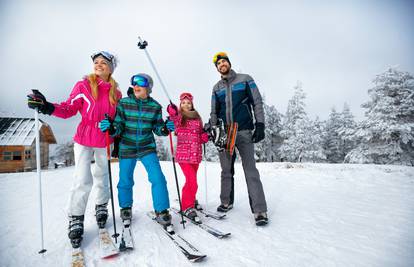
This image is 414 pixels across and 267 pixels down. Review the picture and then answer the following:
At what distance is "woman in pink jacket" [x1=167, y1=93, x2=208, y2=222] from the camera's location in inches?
152

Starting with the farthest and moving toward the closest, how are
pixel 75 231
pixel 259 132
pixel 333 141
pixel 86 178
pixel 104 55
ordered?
1. pixel 333 141
2. pixel 259 132
3. pixel 104 55
4. pixel 86 178
5. pixel 75 231

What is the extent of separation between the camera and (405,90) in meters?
16.3

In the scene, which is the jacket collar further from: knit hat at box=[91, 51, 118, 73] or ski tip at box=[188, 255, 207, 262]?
ski tip at box=[188, 255, 207, 262]

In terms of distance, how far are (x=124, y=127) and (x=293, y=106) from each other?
26827mm

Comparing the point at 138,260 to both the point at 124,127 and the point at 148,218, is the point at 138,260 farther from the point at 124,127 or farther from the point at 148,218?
the point at 124,127

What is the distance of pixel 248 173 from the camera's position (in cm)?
365

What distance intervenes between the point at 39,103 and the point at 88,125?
68 cm

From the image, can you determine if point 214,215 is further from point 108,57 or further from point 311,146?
point 311,146

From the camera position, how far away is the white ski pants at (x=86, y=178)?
116 inches

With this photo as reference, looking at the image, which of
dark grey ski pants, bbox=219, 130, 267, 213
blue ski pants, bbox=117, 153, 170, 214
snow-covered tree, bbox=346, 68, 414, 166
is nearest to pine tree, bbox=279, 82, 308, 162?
snow-covered tree, bbox=346, 68, 414, 166

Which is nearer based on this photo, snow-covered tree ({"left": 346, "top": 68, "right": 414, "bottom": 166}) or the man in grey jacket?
the man in grey jacket

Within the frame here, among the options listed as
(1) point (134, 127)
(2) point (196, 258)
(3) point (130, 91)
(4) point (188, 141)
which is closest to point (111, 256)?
(2) point (196, 258)

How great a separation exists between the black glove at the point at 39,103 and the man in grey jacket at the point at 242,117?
2841 mm

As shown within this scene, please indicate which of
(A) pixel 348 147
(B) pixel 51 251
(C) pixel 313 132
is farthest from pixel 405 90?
(B) pixel 51 251
